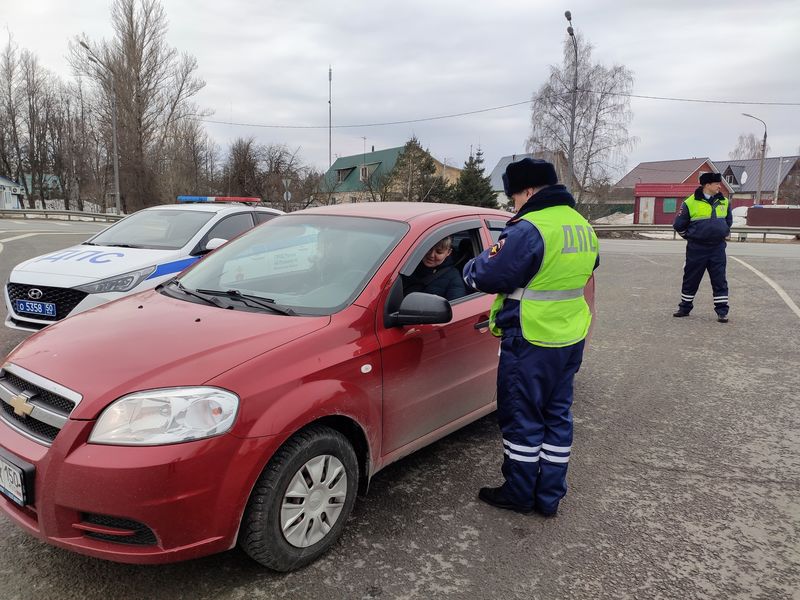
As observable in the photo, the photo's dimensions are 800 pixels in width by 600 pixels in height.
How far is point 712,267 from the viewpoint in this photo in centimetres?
764

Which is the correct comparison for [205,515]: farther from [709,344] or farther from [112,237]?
[709,344]

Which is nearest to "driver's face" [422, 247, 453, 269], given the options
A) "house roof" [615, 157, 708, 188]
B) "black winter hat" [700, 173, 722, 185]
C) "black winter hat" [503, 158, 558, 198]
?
"black winter hat" [503, 158, 558, 198]

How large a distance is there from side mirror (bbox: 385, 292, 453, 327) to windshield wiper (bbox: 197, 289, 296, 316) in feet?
1.63

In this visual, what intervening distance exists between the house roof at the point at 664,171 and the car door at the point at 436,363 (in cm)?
6267

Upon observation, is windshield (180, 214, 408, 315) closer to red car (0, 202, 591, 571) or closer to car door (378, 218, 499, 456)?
red car (0, 202, 591, 571)

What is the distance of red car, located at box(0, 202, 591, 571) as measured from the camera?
6.81 feet

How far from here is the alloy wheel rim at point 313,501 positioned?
2354 mm

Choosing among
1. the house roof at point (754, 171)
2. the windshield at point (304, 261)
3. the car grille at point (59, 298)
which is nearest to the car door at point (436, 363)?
the windshield at point (304, 261)

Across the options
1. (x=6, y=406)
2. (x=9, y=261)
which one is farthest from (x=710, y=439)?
(x=9, y=261)

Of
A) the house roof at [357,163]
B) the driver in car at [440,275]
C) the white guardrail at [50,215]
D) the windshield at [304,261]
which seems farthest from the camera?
the house roof at [357,163]

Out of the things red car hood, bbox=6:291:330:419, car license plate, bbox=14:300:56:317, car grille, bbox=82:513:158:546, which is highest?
red car hood, bbox=6:291:330:419

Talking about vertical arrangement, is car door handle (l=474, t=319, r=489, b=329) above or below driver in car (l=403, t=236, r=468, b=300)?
below

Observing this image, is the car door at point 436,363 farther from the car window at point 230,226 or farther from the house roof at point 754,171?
the house roof at point 754,171

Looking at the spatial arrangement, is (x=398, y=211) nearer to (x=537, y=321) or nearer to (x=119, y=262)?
(x=537, y=321)
